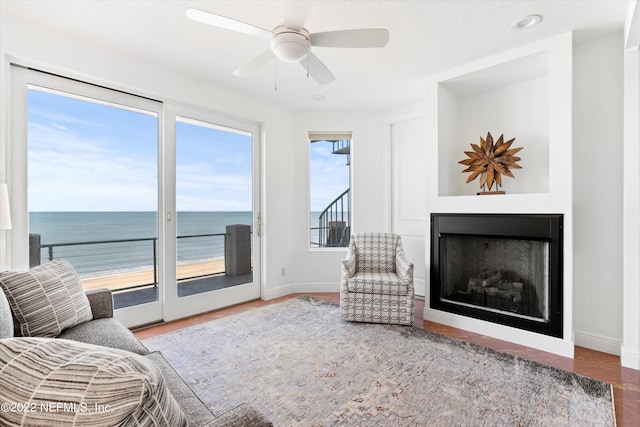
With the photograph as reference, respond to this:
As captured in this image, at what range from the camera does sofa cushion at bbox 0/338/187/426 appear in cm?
61

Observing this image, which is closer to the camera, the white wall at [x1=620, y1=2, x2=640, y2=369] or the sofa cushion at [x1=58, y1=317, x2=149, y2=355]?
the sofa cushion at [x1=58, y1=317, x2=149, y2=355]

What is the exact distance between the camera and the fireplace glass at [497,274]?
9.06 ft

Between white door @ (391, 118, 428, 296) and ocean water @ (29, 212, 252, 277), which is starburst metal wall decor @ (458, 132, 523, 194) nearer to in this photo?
white door @ (391, 118, 428, 296)

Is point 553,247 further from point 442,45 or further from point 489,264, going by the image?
point 442,45

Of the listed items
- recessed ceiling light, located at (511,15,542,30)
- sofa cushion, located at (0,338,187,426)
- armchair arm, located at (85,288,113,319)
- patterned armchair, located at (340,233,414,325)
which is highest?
recessed ceiling light, located at (511,15,542,30)

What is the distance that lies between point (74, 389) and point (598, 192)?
3508 millimetres

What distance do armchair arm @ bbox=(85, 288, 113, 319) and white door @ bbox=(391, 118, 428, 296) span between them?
3.41m

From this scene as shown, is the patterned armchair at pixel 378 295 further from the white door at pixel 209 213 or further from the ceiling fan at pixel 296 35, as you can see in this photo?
the ceiling fan at pixel 296 35

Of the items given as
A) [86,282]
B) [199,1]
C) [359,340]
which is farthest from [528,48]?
[86,282]

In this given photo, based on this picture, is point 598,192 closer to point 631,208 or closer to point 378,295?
point 631,208

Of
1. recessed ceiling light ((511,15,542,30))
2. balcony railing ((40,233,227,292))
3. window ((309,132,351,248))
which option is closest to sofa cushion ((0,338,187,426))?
balcony railing ((40,233,227,292))

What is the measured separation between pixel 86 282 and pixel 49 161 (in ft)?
3.70

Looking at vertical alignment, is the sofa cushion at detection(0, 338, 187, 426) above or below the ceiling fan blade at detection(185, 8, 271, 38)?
below

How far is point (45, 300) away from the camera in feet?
5.66
